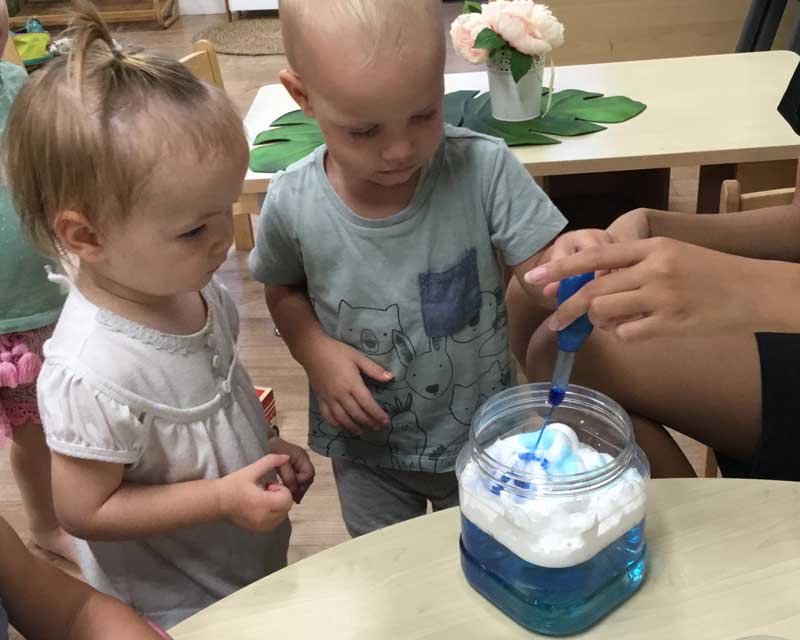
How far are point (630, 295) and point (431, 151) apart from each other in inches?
11.3

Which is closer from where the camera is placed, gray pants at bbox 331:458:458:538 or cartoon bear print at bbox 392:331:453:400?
cartoon bear print at bbox 392:331:453:400

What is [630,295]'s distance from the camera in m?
0.75

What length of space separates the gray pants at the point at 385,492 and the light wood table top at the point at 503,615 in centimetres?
40

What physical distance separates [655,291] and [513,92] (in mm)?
1160

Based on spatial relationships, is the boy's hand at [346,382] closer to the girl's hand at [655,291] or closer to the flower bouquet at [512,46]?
the girl's hand at [655,291]

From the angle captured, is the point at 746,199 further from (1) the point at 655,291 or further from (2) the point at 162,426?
(2) the point at 162,426

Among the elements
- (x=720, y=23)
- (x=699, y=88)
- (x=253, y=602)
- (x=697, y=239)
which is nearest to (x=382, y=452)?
(x=253, y=602)

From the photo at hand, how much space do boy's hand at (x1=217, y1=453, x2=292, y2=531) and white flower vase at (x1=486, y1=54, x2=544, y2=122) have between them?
1.21m

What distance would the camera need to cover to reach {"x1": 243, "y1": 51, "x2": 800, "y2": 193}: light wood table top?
1.70m

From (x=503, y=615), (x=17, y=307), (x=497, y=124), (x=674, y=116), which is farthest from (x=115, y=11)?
(x=503, y=615)

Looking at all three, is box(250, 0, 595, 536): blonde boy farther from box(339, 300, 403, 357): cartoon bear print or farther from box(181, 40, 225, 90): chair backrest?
box(181, 40, 225, 90): chair backrest

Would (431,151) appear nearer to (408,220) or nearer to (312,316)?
(408,220)

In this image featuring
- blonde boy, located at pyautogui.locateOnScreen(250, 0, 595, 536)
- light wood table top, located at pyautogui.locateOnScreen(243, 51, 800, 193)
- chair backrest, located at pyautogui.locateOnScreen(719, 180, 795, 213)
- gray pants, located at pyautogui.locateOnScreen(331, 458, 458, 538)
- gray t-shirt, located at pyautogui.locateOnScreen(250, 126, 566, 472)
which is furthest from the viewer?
light wood table top, located at pyautogui.locateOnScreen(243, 51, 800, 193)

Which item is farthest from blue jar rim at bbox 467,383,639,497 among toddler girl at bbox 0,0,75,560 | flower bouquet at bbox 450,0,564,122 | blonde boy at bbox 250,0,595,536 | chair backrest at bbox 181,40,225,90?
chair backrest at bbox 181,40,225,90
